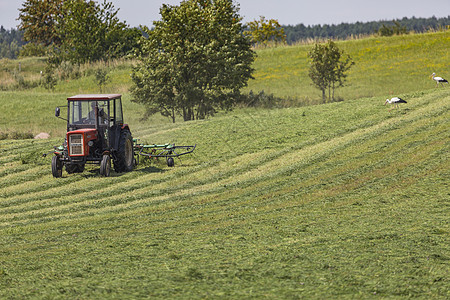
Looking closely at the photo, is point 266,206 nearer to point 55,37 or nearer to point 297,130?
point 297,130

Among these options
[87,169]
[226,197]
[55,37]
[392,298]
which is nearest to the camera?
[392,298]

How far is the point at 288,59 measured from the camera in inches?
2205

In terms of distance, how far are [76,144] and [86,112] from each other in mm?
1202

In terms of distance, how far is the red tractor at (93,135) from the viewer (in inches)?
631

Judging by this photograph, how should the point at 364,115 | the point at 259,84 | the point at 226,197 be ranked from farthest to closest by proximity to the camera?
1. the point at 259,84
2. the point at 364,115
3. the point at 226,197

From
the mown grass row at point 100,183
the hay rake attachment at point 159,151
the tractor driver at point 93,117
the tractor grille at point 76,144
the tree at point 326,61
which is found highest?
the tree at point 326,61

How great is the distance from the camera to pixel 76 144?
16.0m

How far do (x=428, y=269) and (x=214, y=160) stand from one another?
11.9m

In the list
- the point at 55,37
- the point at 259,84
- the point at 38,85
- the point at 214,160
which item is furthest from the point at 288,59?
the point at 214,160

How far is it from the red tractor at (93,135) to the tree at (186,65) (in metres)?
14.0

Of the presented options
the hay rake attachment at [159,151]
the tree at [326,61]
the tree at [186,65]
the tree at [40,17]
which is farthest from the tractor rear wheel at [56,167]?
the tree at [40,17]

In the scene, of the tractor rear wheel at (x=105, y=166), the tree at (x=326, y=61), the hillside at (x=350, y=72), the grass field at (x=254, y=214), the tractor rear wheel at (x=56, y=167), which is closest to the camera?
the grass field at (x=254, y=214)

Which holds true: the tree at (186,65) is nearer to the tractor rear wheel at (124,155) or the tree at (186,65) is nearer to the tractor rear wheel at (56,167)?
the tractor rear wheel at (124,155)

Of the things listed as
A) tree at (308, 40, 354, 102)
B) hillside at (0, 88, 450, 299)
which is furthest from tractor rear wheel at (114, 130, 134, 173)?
tree at (308, 40, 354, 102)
